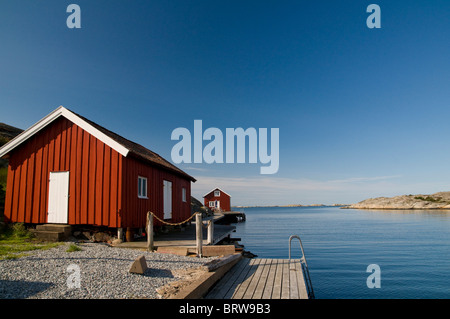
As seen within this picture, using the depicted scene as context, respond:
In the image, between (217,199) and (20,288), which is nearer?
(20,288)

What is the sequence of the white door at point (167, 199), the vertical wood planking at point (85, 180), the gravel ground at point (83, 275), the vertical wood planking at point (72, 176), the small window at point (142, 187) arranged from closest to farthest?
the gravel ground at point (83, 275)
the vertical wood planking at point (85, 180)
the vertical wood planking at point (72, 176)
the small window at point (142, 187)
the white door at point (167, 199)

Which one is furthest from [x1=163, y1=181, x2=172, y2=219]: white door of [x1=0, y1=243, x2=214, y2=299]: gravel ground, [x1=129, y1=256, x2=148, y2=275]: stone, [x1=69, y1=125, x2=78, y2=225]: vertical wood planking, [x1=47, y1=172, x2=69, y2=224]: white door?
[x1=129, y1=256, x2=148, y2=275]: stone

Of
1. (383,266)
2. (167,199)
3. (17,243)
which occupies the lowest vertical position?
(383,266)

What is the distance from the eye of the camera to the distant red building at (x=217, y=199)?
190ft

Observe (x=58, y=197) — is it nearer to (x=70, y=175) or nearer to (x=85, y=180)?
(x=70, y=175)

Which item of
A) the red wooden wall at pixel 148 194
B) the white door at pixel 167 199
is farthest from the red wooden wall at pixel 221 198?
the white door at pixel 167 199

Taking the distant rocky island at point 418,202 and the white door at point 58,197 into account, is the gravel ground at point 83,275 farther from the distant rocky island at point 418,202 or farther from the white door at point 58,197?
the distant rocky island at point 418,202

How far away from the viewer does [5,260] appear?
8.09 meters

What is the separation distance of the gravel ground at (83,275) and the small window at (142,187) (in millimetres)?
4656

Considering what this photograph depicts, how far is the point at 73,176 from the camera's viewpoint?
42.8 ft

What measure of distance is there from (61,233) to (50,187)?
94.6 inches

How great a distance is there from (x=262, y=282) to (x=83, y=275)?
4.32 metres

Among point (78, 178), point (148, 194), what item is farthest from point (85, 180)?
point (148, 194)
